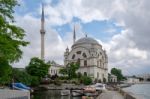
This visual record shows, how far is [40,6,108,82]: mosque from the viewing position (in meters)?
174

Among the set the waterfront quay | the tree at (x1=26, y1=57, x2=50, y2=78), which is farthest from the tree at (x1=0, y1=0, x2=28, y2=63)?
the tree at (x1=26, y1=57, x2=50, y2=78)

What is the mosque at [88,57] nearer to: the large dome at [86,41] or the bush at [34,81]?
the large dome at [86,41]

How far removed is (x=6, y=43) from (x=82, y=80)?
4699 inches

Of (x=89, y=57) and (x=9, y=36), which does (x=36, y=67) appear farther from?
(x=9, y=36)

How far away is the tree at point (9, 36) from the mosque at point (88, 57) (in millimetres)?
147027

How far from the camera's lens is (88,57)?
177 meters

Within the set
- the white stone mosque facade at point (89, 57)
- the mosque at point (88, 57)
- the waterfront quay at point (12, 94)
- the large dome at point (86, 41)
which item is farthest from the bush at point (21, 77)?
the large dome at point (86, 41)

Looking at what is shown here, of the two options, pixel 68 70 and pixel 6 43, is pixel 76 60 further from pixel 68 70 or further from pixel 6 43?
pixel 6 43

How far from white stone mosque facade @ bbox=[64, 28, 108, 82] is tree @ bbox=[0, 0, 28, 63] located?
148m

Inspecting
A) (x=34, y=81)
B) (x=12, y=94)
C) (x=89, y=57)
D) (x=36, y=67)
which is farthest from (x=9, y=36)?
(x=89, y=57)

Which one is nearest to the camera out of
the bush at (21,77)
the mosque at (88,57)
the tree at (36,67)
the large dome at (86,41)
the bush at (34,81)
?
the bush at (21,77)

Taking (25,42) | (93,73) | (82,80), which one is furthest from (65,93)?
(93,73)

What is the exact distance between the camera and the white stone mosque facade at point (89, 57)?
175000 mm

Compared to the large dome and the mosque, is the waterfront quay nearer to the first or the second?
the mosque
